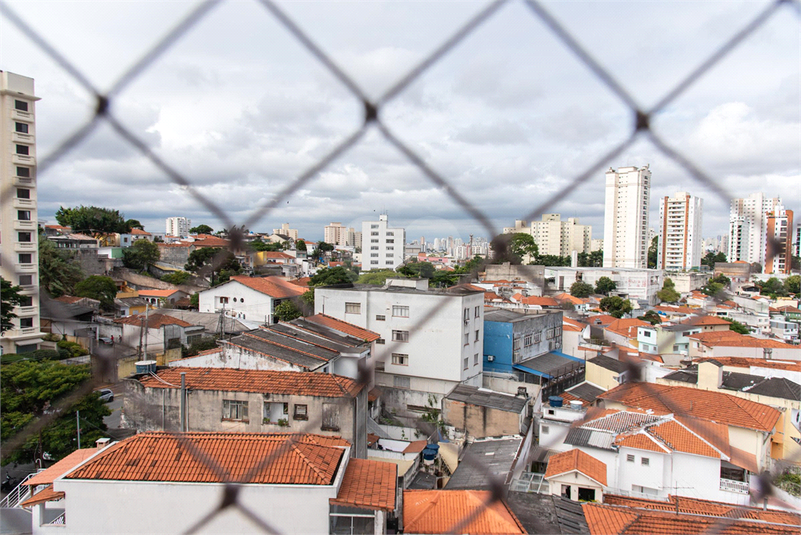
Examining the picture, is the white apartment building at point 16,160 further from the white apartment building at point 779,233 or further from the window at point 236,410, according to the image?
the window at point 236,410

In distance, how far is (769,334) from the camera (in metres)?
11.2

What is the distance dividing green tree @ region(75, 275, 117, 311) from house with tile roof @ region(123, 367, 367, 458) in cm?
246

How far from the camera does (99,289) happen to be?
5.47 feet

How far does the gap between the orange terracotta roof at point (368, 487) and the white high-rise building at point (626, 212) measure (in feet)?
6.23

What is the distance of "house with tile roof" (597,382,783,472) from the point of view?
199 inches

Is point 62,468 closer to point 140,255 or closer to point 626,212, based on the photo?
point 140,255

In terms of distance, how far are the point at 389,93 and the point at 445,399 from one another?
5837mm

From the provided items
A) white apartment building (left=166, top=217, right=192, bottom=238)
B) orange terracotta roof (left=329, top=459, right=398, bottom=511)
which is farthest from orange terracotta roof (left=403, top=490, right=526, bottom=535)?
white apartment building (left=166, top=217, right=192, bottom=238)

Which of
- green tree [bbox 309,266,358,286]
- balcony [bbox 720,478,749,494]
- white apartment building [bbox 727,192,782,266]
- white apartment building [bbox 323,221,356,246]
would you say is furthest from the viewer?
green tree [bbox 309,266,358,286]

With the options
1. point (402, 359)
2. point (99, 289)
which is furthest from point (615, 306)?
point (99, 289)

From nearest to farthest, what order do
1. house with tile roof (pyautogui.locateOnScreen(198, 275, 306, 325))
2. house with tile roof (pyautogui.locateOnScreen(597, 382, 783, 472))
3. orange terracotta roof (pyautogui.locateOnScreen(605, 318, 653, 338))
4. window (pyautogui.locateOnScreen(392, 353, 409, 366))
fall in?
house with tile roof (pyautogui.locateOnScreen(597, 382, 783, 472)) → house with tile roof (pyautogui.locateOnScreen(198, 275, 306, 325)) → window (pyautogui.locateOnScreen(392, 353, 409, 366)) → orange terracotta roof (pyautogui.locateOnScreen(605, 318, 653, 338))

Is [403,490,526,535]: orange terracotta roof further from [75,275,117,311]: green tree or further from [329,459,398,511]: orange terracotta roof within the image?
[75,275,117,311]: green tree

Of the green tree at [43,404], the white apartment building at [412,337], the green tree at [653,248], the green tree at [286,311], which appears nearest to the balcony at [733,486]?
the green tree at [653,248]

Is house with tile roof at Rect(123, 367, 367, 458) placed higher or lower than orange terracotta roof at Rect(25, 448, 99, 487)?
higher
